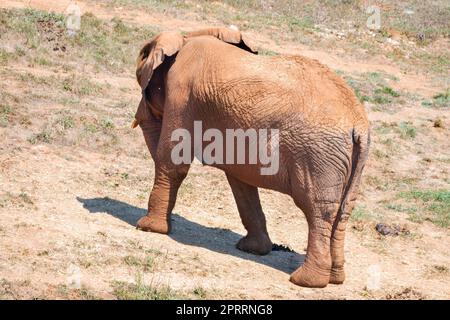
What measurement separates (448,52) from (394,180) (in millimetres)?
14482

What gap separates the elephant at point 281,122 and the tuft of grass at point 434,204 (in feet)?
12.0

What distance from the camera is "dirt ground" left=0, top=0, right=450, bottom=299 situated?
24.5 feet

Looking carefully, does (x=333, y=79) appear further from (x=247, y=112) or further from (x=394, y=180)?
(x=394, y=180)

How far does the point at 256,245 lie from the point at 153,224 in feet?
3.87

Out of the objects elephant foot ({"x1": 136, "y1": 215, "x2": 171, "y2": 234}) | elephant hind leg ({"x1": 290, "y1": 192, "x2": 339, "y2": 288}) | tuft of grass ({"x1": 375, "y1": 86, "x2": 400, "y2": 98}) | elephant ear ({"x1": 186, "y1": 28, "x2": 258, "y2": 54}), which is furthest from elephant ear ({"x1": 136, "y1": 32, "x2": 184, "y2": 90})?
tuft of grass ({"x1": 375, "y1": 86, "x2": 400, "y2": 98})

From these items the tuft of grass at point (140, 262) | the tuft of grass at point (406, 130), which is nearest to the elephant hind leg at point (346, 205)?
the tuft of grass at point (140, 262)

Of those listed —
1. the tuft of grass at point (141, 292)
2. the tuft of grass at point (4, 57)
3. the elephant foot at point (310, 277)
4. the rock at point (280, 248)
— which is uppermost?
the tuft of grass at point (141, 292)

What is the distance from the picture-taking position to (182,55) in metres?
8.91

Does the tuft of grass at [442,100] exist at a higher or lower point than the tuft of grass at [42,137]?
lower

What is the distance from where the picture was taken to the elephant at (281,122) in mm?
7730

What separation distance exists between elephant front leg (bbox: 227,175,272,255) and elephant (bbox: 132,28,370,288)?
0.01 meters

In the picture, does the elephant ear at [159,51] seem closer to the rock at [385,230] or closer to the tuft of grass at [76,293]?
the tuft of grass at [76,293]

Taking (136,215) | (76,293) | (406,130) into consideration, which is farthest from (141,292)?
(406,130)

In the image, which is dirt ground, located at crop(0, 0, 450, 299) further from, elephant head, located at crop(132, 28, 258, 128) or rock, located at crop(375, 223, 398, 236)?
elephant head, located at crop(132, 28, 258, 128)
